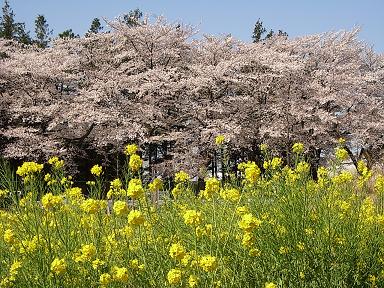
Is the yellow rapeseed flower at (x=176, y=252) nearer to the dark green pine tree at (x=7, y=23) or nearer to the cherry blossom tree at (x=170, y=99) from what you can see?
the cherry blossom tree at (x=170, y=99)

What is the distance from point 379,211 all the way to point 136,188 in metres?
2.98

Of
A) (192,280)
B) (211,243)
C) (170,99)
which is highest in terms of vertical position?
(170,99)

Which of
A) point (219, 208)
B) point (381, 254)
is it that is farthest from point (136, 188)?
point (381, 254)

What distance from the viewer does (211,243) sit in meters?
2.79

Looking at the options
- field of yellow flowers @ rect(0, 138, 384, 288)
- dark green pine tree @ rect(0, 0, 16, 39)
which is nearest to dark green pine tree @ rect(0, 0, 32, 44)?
dark green pine tree @ rect(0, 0, 16, 39)

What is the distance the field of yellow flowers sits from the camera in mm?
2855

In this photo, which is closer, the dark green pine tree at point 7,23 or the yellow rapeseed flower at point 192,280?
the yellow rapeseed flower at point 192,280

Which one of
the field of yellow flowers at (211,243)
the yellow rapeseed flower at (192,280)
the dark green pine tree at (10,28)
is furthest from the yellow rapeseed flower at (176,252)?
the dark green pine tree at (10,28)

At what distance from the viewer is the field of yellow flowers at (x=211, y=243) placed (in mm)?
2855

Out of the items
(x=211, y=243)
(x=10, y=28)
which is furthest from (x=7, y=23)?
(x=211, y=243)

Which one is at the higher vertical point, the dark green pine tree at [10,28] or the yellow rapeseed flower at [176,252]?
the dark green pine tree at [10,28]

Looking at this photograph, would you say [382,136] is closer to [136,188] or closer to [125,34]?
[125,34]

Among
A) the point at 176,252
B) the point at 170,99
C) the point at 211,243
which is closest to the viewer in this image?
the point at 176,252

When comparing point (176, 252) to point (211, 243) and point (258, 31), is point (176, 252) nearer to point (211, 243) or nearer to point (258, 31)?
point (211, 243)
